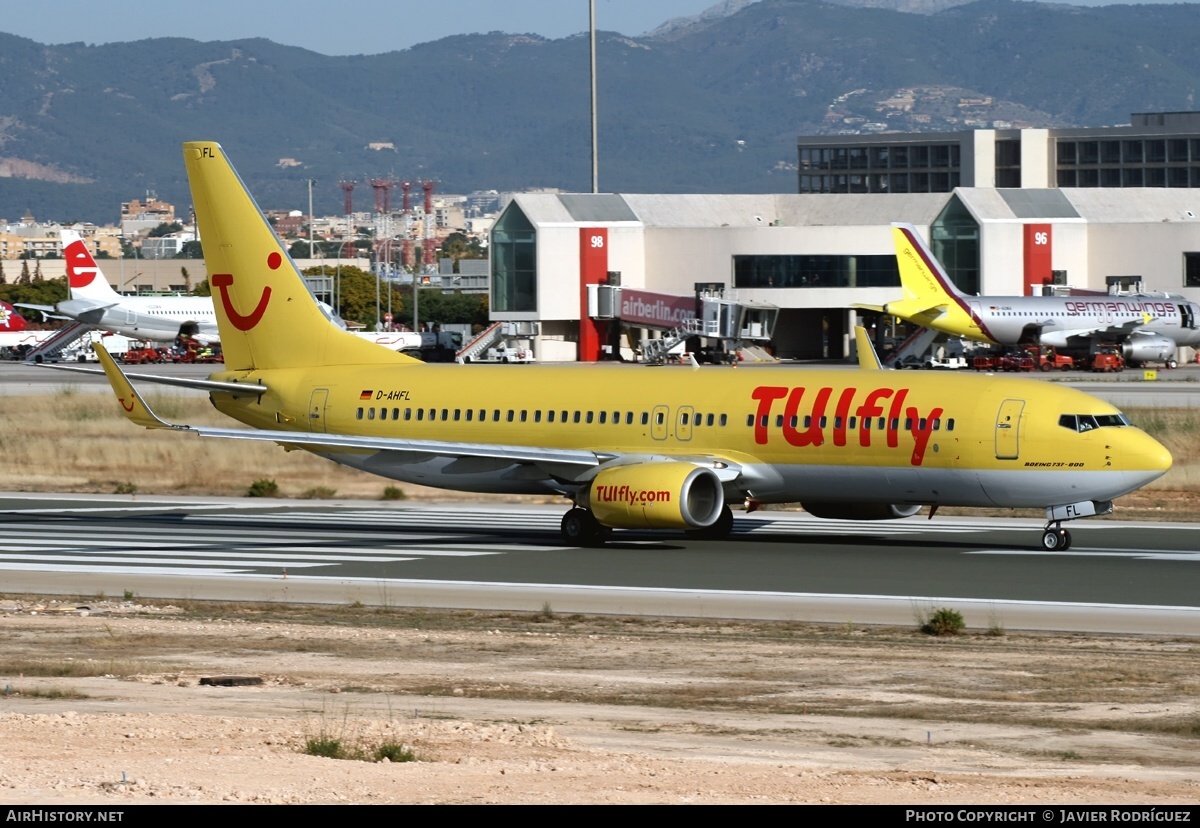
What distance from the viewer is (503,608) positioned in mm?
29047

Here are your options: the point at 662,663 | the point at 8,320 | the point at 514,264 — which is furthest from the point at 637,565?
the point at 8,320

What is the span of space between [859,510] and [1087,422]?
513 centimetres

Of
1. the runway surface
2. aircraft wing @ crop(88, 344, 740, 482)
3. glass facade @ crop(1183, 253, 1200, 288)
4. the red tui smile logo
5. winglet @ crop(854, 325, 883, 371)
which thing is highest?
glass facade @ crop(1183, 253, 1200, 288)

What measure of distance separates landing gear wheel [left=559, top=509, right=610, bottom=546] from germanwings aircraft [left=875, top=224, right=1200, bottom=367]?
232ft

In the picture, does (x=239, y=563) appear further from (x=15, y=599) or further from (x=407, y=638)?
(x=407, y=638)

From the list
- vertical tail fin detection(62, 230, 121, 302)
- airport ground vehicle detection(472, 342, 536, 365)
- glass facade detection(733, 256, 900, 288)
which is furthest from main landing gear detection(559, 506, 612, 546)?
vertical tail fin detection(62, 230, 121, 302)

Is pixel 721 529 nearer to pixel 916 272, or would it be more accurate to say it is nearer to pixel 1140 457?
pixel 1140 457

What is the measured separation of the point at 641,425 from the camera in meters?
37.9

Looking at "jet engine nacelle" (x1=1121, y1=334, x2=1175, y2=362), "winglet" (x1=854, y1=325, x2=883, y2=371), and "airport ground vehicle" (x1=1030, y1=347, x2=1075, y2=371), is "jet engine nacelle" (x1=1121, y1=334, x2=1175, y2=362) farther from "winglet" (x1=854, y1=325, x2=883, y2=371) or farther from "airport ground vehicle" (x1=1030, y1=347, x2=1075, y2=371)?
"winglet" (x1=854, y1=325, x2=883, y2=371)

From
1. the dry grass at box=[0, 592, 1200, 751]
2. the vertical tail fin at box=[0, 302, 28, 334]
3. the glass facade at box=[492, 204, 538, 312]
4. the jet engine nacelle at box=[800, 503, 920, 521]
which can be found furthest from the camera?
the vertical tail fin at box=[0, 302, 28, 334]

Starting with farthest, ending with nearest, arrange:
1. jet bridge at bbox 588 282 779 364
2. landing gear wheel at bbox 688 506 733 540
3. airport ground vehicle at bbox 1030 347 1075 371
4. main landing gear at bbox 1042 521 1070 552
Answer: jet bridge at bbox 588 282 779 364 → airport ground vehicle at bbox 1030 347 1075 371 → landing gear wheel at bbox 688 506 733 540 → main landing gear at bbox 1042 521 1070 552

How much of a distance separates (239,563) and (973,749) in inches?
812

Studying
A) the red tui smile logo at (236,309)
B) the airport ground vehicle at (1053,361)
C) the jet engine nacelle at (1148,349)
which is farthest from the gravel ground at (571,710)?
the jet engine nacelle at (1148,349)

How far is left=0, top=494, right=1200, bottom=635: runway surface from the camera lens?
2898 cm
